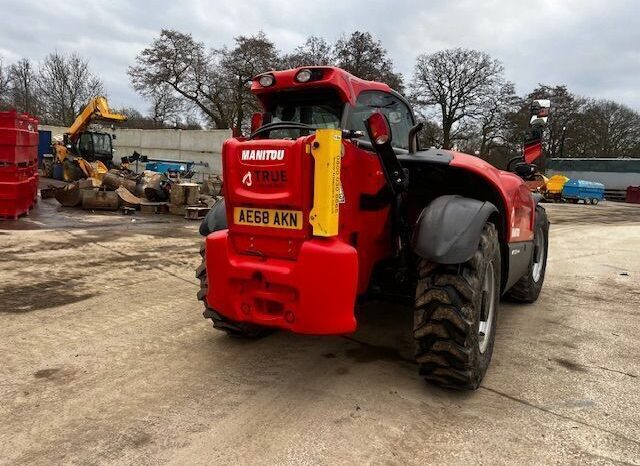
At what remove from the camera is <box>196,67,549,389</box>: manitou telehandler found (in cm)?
292

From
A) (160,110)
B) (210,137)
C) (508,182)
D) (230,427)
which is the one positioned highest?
(160,110)

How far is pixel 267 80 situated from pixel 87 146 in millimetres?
21525

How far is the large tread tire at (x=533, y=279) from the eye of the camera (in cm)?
557

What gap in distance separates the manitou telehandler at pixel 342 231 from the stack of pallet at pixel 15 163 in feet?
28.3

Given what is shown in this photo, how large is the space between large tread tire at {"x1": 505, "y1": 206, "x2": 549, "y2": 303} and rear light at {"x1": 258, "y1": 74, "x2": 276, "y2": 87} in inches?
134

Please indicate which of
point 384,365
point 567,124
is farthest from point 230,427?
point 567,124

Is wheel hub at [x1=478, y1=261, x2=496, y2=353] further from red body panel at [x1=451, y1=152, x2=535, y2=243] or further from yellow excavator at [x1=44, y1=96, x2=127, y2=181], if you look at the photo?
yellow excavator at [x1=44, y1=96, x2=127, y2=181]

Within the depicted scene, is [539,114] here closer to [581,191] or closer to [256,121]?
[256,121]

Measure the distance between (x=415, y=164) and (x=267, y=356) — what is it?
1.92 metres

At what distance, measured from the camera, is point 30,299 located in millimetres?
5242

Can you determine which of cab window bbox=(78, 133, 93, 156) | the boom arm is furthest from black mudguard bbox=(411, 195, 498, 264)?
cab window bbox=(78, 133, 93, 156)

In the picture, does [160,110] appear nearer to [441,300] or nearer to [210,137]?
[210,137]

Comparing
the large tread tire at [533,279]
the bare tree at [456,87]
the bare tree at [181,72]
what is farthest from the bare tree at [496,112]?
the large tread tire at [533,279]

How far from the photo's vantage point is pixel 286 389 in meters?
3.36
